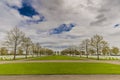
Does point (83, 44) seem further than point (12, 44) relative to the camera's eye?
Yes

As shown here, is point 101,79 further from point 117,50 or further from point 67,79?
point 117,50

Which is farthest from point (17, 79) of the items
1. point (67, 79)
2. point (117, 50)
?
point (117, 50)

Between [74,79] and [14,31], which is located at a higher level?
[14,31]

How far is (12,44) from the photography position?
51.0m

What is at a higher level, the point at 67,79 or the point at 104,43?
the point at 104,43

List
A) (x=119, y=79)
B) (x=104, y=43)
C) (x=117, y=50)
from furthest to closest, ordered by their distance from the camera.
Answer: (x=117, y=50) < (x=104, y=43) < (x=119, y=79)

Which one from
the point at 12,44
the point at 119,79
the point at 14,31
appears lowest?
the point at 119,79

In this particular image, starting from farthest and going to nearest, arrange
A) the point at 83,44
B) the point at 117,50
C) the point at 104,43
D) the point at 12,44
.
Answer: the point at 117,50
the point at 83,44
the point at 104,43
the point at 12,44

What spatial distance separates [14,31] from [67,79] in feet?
145

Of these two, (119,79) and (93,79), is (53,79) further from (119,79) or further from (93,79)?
(119,79)

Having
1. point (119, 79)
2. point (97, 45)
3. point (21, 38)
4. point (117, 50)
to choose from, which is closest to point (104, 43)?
point (97, 45)

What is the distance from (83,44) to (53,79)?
251ft

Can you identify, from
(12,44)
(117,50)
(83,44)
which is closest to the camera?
(12,44)

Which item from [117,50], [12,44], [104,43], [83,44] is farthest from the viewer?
[117,50]
